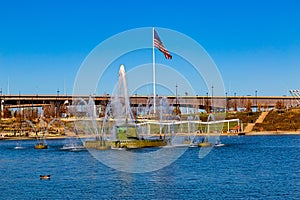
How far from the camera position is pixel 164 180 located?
47.3 m

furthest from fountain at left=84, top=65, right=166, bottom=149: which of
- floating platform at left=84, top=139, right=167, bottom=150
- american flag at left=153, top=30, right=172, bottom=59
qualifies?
american flag at left=153, top=30, right=172, bottom=59

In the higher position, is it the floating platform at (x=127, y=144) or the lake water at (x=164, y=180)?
the floating platform at (x=127, y=144)

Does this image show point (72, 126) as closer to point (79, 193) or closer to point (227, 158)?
point (227, 158)

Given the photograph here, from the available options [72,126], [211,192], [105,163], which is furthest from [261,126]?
[211,192]

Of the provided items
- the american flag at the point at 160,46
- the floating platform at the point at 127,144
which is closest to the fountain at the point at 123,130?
the floating platform at the point at 127,144

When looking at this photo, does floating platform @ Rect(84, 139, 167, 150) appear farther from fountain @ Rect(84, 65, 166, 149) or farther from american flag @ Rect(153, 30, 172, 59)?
american flag @ Rect(153, 30, 172, 59)

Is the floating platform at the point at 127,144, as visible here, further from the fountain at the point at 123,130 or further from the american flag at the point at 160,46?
the american flag at the point at 160,46

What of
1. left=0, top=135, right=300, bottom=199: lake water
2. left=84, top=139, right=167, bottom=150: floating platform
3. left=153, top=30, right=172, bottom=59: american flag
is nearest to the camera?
left=0, top=135, right=300, bottom=199: lake water

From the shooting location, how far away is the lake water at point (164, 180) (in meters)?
40.3

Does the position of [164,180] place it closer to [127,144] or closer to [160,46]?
[127,144]

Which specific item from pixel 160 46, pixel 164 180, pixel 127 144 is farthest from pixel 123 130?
pixel 164 180

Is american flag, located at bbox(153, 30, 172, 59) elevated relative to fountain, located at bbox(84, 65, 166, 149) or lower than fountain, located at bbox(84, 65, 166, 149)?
elevated

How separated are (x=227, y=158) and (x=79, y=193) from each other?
102ft

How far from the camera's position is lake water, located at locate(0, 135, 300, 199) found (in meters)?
40.3
